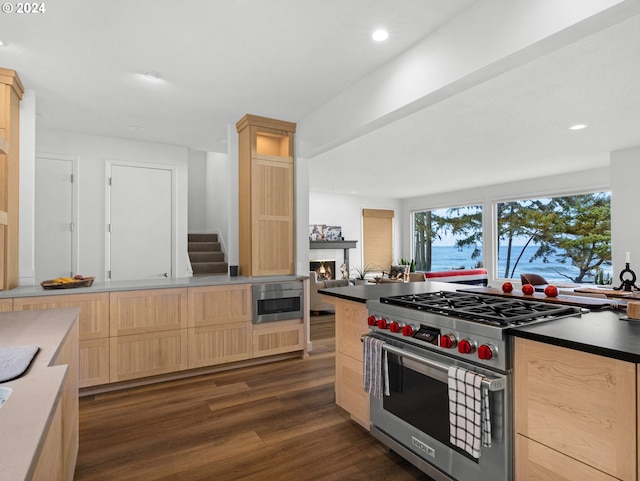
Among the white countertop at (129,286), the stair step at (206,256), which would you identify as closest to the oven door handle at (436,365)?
the white countertop at (129,286)

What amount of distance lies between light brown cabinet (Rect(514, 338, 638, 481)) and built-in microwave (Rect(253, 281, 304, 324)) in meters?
2.65

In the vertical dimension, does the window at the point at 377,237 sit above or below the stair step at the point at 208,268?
above

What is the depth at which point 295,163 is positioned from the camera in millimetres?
4176

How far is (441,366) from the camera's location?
1717mm

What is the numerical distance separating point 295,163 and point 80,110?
215 centimetres

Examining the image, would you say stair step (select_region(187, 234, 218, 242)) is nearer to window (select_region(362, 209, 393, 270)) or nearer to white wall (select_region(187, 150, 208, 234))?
white wall (select_region(187, 150, 208, 234))

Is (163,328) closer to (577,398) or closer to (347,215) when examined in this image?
(577,398)

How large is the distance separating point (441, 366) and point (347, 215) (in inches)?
322

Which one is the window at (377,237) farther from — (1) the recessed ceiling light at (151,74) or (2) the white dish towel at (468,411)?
(2) the white dish towel at (468,411)

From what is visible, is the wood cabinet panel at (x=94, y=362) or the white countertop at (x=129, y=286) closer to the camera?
the white countertop at (x=129, y=286)

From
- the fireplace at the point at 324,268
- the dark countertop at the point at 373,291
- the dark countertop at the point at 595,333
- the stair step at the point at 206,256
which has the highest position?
the stair step at the point at 206,256

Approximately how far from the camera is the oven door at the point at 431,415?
1.50 metres

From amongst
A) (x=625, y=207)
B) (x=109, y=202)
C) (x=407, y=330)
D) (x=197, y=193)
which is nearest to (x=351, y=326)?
(x=407, y=330)

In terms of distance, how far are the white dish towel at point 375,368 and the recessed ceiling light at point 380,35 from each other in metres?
1.89
